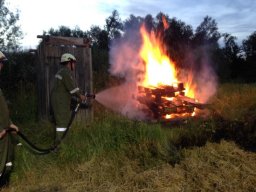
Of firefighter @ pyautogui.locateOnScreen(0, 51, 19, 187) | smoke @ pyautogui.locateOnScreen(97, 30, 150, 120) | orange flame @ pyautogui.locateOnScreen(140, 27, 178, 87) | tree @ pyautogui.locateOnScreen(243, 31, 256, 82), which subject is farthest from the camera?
tree @ pyautogui.locateOnScreen(243, 31, 256, 82)

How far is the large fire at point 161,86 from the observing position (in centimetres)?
1186

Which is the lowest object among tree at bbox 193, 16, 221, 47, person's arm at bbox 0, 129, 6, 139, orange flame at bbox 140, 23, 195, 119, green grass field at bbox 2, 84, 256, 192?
green grass field at bbox 2, 84, 256, 192

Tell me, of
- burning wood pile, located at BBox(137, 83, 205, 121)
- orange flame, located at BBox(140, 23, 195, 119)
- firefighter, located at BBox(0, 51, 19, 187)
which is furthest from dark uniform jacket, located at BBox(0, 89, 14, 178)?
orange flame, located at BBox(140, 23, 195, 119)

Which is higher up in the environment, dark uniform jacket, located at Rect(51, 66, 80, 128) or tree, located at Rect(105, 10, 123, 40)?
tree, located at Rect(105, 10, 123, 40)

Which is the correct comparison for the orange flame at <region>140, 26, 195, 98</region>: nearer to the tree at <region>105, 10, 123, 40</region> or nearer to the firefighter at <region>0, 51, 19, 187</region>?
the firefighter at <region>0, 51, 19, 187</region>

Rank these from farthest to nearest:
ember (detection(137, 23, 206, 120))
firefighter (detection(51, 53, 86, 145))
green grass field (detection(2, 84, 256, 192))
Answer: ember (detection(137, 23, 206, 120)) < firefighter (detection(51, 53, 86, 145)) < green grass field (detection(2, 84, 256, 192))

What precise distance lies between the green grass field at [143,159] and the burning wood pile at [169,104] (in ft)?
8.83

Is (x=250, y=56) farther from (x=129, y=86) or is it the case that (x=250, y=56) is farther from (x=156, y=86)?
(x=156, y=86)

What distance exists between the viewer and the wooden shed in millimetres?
10195

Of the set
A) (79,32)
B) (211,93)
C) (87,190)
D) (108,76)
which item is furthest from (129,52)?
(79,32)

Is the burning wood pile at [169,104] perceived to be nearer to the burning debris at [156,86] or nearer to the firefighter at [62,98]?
the burning debris at [156,86]

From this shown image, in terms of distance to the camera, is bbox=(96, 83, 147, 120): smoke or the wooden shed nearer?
the wooden shed

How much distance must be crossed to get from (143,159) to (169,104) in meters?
5.24

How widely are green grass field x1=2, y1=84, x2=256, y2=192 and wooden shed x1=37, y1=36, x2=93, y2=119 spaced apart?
151 centimetres
